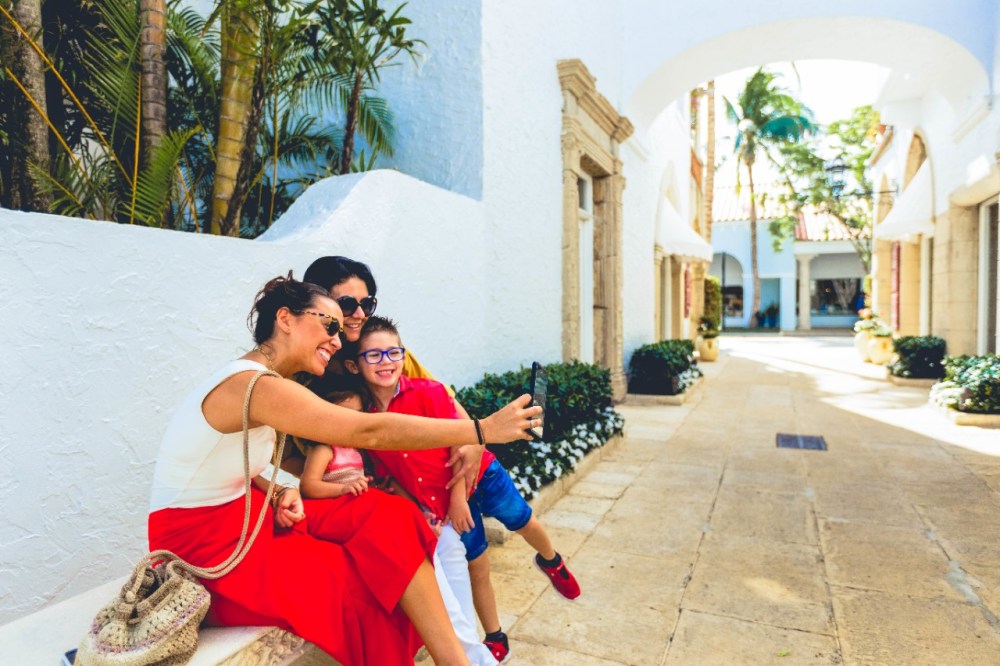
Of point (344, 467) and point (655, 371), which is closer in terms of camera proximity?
point (344, 467)

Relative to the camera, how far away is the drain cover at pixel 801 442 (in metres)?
6.18

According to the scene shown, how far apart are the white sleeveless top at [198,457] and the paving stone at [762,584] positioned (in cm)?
223

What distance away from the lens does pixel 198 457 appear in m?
1.66

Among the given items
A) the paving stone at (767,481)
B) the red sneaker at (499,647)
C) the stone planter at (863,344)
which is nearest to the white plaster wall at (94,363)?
the red sneaker at (499,647)

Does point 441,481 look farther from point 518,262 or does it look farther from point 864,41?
point 864,41

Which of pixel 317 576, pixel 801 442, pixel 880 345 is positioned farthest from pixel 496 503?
pixel 880 345

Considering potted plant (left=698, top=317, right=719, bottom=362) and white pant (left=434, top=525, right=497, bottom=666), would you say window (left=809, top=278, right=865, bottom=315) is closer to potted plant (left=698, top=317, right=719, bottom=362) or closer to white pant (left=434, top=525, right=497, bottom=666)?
potted plant (left=698, top=317, right=719, bottom=362)

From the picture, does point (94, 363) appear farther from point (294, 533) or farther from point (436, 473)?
point (436, 473)

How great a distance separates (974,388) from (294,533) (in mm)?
7780

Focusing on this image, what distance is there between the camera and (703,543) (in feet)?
12.2

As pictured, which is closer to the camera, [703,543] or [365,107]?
[703,543]

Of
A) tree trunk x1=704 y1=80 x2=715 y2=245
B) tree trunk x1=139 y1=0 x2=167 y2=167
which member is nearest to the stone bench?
tree trunk x1=139 y1=0 x2=167 y2=167

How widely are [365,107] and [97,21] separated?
197 centimetres

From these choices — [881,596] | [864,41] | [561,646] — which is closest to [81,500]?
[561,646]
